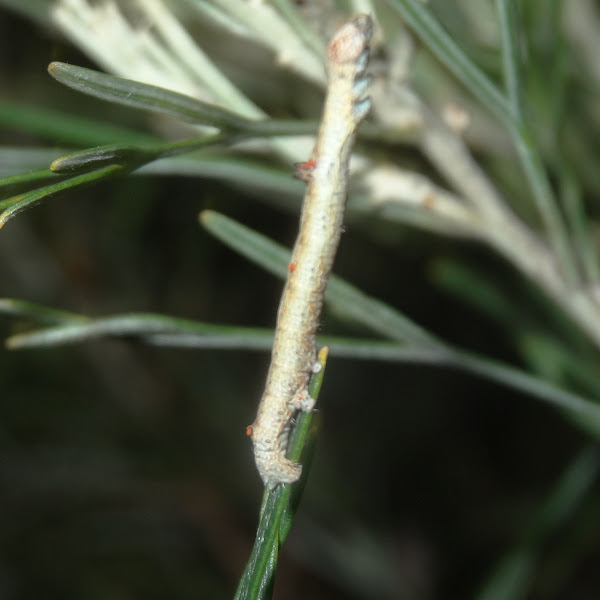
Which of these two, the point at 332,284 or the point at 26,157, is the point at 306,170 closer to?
the point at 332,284

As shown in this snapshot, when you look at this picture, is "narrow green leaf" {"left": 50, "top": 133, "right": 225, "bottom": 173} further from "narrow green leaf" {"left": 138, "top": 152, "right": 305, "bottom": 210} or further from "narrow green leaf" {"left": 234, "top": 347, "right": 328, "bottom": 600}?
"narrow green leaf" {"left": 234, "top": 347, "right": 328, "bottom": 600}

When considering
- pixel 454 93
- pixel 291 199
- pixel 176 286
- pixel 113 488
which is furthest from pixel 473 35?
pixel 113 488

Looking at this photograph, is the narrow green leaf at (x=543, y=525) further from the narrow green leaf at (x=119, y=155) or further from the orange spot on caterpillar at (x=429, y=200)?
the narrow green leaf at (x=119, y=155)

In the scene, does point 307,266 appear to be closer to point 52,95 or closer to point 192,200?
point 192,200

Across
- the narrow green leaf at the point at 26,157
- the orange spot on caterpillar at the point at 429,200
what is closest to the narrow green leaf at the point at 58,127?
the narrow green leaf at the point at 26,157

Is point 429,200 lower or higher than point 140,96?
higher

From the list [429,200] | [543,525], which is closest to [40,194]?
[429,200]
